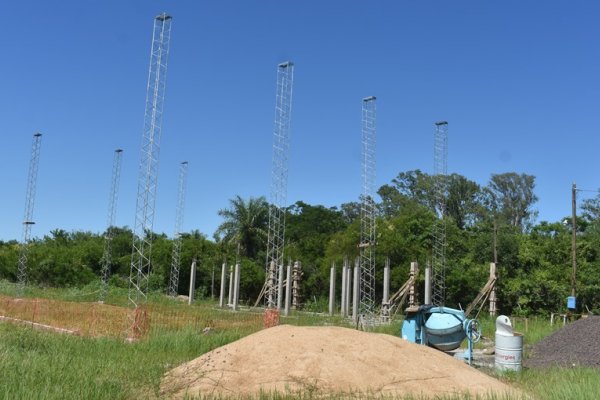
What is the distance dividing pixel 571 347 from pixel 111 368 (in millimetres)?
14463

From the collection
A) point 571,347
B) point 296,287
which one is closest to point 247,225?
point 296,287

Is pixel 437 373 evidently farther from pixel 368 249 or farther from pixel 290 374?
pixel 368 249

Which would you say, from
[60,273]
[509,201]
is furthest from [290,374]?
[509,201]

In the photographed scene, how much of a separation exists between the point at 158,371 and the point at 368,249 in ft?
92.1

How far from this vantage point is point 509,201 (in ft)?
258

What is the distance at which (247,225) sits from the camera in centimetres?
6147

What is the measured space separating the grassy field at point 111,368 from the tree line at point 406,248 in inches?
912

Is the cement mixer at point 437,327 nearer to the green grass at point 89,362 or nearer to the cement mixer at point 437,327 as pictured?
the cement mixer at point 437,327

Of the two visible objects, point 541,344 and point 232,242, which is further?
point 232,242

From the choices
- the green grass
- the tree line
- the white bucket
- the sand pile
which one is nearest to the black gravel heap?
the white bucket

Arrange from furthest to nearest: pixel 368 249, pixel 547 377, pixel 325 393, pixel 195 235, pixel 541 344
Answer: pixel 195 235, pixel 368 249, pixel 541 344, pixel 547 377, pixel 325 393

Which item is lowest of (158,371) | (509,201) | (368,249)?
(158,371)

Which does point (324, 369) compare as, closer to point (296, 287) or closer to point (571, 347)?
point (571, 347)

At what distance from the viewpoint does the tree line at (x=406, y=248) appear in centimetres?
4119
